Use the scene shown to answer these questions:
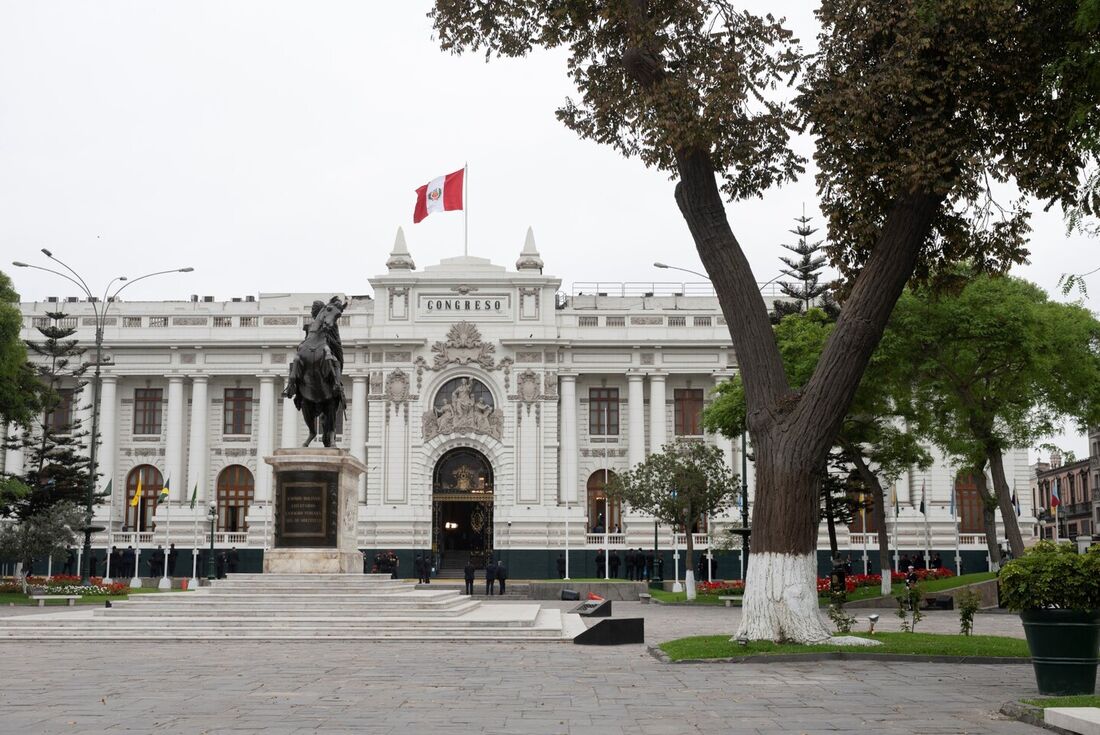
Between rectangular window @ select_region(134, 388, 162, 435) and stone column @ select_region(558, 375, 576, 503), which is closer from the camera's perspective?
stone column @ select_region(558, 375, 576, 503)

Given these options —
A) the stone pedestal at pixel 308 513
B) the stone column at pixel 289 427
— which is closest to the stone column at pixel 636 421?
the stone column at pixel 289 427

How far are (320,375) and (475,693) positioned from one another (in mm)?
12832

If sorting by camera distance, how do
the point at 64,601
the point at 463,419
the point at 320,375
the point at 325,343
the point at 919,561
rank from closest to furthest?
the point at 320,375 → the point at 325,343 → the point at 64,601 → the point at 919,561 → the point at 463,419

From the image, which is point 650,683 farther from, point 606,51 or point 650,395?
point 650,395

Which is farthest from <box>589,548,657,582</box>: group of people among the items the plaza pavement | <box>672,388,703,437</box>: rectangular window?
the plaza pavement

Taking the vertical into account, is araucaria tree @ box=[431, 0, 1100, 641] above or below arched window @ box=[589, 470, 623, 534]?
above

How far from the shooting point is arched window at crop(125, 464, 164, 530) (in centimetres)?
5622

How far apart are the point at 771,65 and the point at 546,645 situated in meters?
9.80

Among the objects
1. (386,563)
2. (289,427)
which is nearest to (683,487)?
(386,563)

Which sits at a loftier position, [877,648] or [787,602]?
[787,602]

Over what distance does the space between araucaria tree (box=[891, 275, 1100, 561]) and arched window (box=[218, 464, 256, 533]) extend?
34.8 meters

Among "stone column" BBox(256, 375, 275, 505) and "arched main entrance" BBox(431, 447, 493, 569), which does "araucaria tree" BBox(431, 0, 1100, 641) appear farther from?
"stone column" BBox(256, 375, 275, 505)

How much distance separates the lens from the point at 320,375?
77.5ft

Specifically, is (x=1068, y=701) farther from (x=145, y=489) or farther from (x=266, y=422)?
(x=145, y=489)
